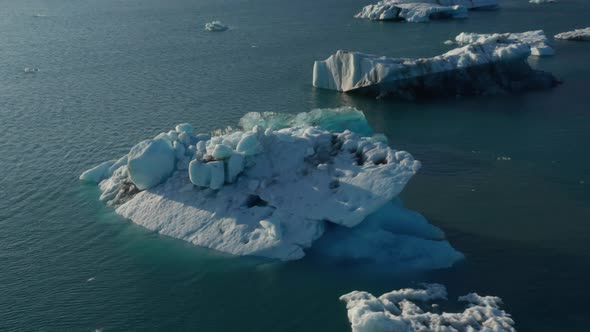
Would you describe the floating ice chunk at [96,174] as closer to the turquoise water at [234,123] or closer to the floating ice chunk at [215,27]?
the turquoise water at [234,123]

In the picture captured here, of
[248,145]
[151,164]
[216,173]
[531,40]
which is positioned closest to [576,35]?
[531,40]

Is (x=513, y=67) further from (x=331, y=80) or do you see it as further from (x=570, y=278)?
(x=570, y=278)

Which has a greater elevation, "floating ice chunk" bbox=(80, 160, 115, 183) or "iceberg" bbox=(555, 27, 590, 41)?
"iceberg" bbox=(555, 27, 590, 41)

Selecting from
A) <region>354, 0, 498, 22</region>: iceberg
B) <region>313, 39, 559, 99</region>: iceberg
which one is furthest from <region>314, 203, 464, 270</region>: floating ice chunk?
<region>354, 0, 498, 22</region>: iceberg

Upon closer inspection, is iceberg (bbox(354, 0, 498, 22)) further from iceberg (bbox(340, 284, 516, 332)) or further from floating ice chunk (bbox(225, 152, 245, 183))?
iceberg (bbox(340, 284, 516, 332))

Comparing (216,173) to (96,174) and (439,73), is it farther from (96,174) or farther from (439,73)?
(439,73)

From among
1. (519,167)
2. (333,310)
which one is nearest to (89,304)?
(333,310)
